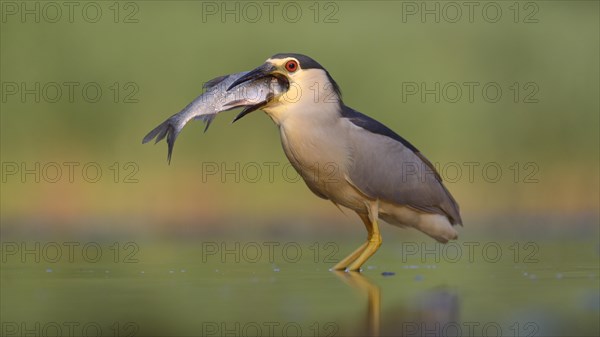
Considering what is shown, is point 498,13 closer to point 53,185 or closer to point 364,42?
point 364,42

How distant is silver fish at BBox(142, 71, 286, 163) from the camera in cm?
884

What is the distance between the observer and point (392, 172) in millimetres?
9102

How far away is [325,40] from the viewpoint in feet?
60.5

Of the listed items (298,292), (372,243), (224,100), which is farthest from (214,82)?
(298,292)

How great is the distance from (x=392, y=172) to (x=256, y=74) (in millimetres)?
1150

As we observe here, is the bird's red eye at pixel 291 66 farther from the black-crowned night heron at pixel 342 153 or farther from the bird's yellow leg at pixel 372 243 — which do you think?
the bird's yellow leg at pixel 372 243

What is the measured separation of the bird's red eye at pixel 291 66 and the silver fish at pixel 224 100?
4.5 inches

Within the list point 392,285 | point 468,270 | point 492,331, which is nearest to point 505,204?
point 468,270

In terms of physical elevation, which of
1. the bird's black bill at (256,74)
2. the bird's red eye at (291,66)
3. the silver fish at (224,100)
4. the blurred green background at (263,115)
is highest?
the bird's red eye at (291,66)

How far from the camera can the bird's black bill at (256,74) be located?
28.6ft

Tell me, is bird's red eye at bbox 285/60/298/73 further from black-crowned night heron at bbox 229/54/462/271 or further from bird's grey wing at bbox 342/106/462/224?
bird's grey wing at bbox 342/106/462/224

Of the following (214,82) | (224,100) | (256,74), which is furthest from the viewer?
(214,82)

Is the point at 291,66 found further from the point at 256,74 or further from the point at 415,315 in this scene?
the point at 415,315

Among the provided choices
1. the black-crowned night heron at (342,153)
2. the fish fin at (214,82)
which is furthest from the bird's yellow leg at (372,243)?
the fish fin at (214,82)
